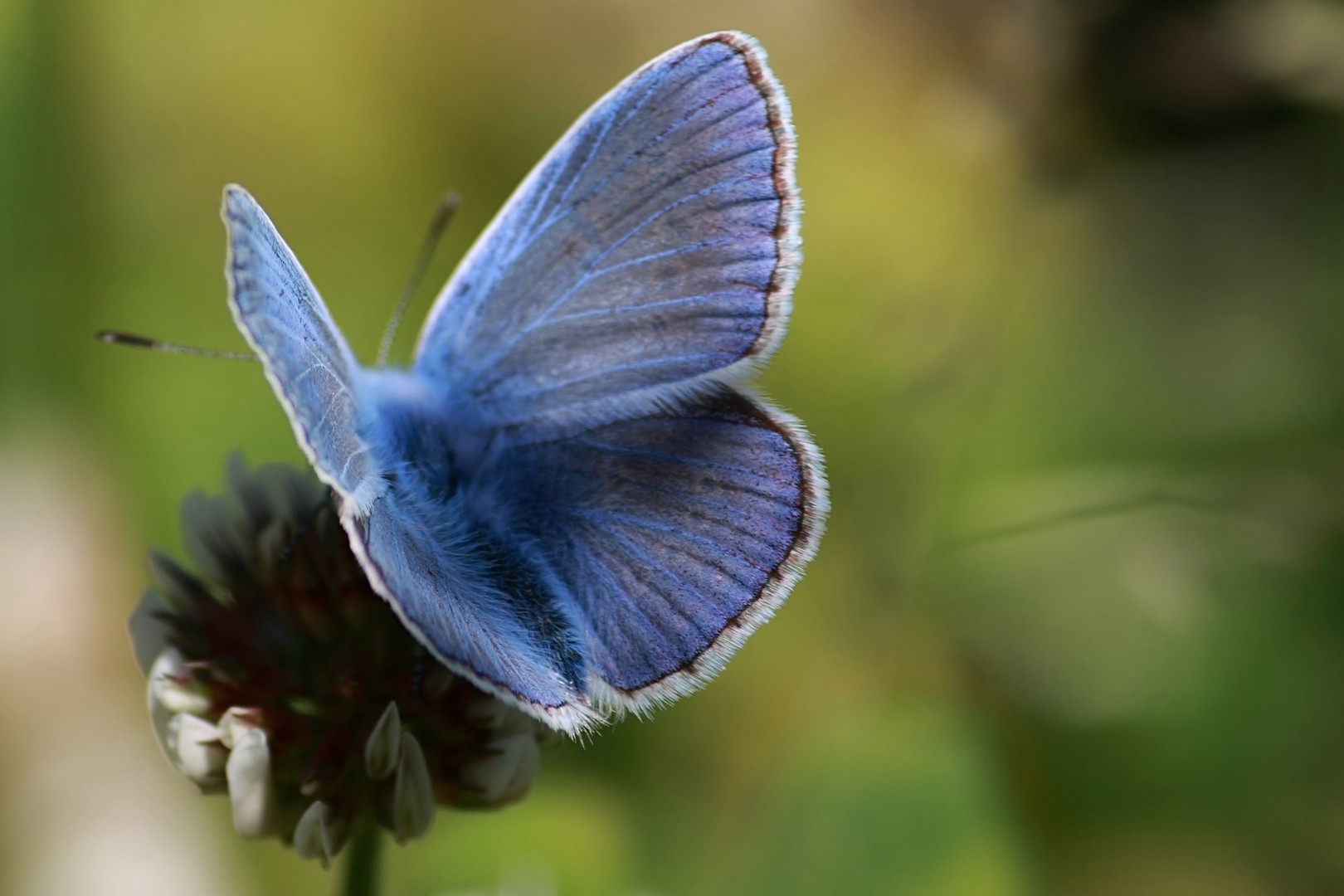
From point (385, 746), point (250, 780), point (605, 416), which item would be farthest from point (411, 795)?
point (605, 416)

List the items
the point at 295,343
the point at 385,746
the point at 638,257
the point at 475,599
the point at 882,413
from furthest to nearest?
the point at 882,413 < the point at 638,257 < the point at 385,746 < the point at 475,599 < the point at 295,343

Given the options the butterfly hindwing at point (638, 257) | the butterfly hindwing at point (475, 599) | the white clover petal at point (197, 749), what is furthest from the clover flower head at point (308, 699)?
the butterfly hindwing at point (638, 257)

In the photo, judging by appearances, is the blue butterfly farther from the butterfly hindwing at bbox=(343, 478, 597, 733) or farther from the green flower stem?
the green flower stem

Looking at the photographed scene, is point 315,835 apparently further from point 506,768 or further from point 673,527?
point 673,527

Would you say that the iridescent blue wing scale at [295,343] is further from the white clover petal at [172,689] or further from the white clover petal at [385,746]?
the white clover petal at [172,689]

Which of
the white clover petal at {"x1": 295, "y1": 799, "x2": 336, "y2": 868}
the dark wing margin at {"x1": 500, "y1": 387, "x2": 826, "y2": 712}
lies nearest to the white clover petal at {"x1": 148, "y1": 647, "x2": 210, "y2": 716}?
the white clover petal at {"x1": 295, "y1": 799, "x2": 336, "y2": 868}

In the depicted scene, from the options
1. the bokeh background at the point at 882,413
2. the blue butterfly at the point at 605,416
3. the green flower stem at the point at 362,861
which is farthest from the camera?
the bokeh background at the point at 882,413

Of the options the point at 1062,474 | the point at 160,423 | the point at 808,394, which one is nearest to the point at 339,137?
the point at 160,423

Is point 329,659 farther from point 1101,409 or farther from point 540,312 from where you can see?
point 1101,409
